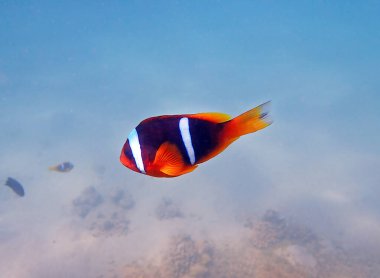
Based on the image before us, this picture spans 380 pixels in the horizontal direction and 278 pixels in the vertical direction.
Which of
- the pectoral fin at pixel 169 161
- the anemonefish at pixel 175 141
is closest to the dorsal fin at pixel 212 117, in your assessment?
the anemonefish at pixel 175 141

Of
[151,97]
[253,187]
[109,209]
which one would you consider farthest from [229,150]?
[151,97]

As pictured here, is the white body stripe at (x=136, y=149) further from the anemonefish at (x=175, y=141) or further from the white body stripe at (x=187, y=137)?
the white body stripe at (x=187, y=137)

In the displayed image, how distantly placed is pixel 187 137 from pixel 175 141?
0.17 feet

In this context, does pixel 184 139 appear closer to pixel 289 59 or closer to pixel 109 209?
pixel 109 209

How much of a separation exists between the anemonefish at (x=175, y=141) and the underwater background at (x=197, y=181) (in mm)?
6614

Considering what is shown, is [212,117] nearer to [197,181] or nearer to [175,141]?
[175,141]

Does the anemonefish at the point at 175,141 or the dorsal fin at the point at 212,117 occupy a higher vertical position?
the dorsal fin at the point at 212,117

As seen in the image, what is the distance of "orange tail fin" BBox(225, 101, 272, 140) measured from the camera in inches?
41.2

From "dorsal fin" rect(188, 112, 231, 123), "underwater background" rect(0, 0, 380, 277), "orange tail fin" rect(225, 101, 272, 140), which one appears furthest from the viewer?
"underwater background" rect(0, 0, 380, 277)

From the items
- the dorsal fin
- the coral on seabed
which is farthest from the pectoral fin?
the coral on seabed

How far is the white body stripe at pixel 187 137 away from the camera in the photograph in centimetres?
114

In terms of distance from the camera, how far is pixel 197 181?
12469mm

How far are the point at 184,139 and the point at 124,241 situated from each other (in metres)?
8.96

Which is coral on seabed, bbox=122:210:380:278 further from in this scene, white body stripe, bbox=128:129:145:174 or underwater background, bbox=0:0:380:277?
white body stripe, bbox=128:129:145:174
